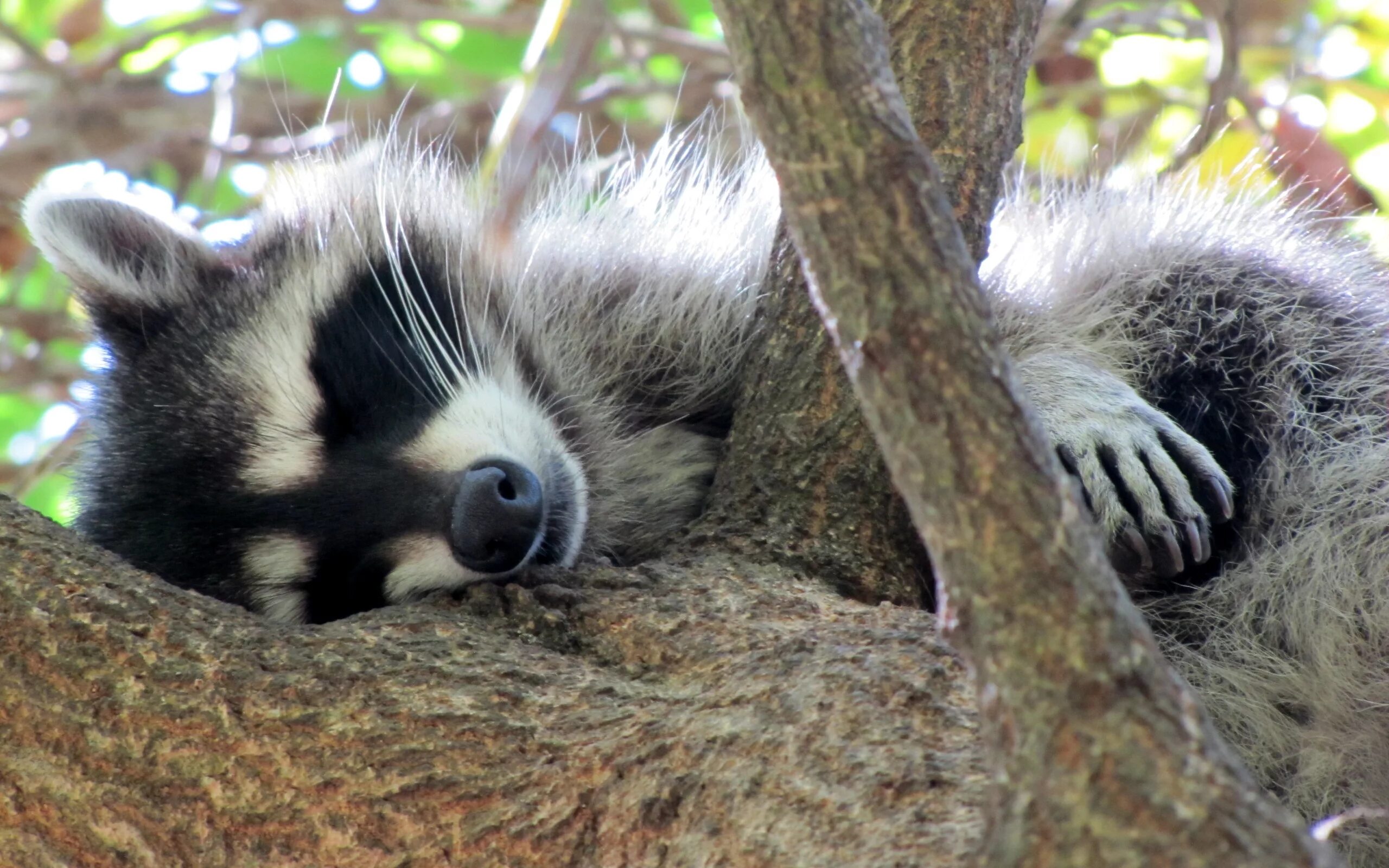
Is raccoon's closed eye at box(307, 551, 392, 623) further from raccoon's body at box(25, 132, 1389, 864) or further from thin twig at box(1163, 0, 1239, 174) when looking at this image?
thin twig at box(1163, 0, 1239, 174)

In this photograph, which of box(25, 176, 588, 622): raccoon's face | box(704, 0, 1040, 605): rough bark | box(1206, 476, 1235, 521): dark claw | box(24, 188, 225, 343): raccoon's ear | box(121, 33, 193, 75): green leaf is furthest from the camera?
box(121, 33, 193, 75): green leaf

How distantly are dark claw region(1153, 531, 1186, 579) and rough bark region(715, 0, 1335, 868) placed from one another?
1.02m

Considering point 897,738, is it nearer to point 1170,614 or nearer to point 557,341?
point 1170,614

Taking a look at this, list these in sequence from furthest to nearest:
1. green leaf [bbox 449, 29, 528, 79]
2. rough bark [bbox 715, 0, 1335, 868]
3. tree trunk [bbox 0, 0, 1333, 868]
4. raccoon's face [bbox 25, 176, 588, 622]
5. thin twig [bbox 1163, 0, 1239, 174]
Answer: green leaf [bbox 449, 29, 528, 79] < thin twig [bbox 1163, 0, 1239, 174] < raccoon's face [bbox 25, 176, 588, 622] < tree trunk [bbox 0, 0, 1333, 868] < rough bark [bbox 715, 0, 1335, 868]

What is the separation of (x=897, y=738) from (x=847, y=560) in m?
0.53

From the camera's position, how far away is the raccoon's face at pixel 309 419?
1.77 metres

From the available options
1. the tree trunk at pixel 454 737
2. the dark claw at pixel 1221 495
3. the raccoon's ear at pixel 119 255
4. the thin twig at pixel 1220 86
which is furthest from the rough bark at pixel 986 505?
the thin twig at pixel 1220 86

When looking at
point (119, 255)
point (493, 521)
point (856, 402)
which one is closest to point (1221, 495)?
point (856, 402)

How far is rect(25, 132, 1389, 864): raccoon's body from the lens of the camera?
1812mm

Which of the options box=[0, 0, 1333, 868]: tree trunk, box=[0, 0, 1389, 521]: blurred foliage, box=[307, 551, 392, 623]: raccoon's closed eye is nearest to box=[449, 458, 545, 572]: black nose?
box=[307, 551, 392, 623]: raccoon's closed eye

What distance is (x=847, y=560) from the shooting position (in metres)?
1.65

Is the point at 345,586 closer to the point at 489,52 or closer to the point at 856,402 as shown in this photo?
the point at 856,402

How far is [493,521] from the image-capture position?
168 cm

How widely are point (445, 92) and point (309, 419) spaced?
2481 millimetres
